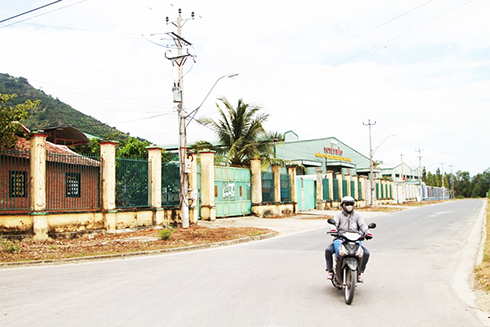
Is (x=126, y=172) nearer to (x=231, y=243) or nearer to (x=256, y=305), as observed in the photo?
(x=231, y=243)

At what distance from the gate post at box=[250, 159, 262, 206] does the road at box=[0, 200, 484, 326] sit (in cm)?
1411

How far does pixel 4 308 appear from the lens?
5785 millimetres

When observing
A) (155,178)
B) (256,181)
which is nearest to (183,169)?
(155,178)

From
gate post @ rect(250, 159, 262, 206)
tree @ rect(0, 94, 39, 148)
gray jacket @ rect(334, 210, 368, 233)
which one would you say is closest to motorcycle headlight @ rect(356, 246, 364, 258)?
gray jacket @ rect(334, 210, 368, 233)

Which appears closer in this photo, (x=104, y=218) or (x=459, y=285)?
(x=459, y=285)

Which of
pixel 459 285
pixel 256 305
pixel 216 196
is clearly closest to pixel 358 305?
pixel 256 305

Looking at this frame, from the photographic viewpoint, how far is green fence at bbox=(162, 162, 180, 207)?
17.8 meters

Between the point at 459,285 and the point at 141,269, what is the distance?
600 centimetres

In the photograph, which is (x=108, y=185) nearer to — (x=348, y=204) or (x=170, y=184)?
(x=170, y=184)

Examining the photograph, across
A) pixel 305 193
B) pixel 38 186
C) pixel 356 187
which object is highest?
pixel 38 186

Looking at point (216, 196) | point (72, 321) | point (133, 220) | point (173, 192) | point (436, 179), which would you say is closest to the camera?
point (72, 321)

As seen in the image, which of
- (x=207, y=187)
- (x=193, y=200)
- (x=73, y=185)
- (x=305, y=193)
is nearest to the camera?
(x=73, y=185)

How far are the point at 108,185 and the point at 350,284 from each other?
1131 cm

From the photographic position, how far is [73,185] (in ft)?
46.5
